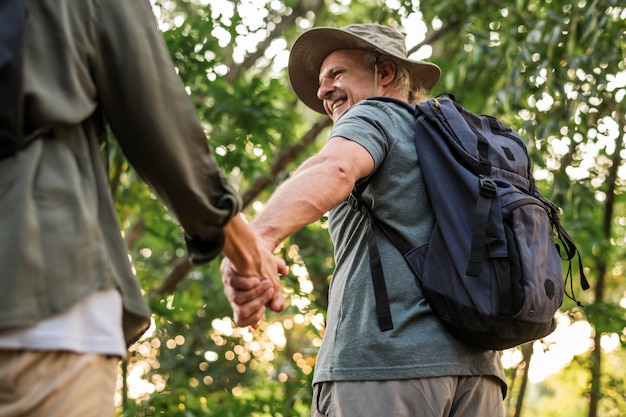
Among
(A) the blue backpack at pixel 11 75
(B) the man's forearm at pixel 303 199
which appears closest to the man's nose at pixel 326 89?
(B) the man's forearm at pixel 303 199

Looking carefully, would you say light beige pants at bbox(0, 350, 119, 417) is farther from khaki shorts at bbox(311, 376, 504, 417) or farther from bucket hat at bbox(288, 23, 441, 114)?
bucket hat at bbox(288, 23, 441, 114)

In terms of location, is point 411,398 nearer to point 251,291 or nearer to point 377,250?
point 377,250

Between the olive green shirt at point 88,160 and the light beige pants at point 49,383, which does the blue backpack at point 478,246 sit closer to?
the olive green shirt at point 88,160

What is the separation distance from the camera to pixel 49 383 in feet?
4.52

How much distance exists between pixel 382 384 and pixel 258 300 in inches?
20.8

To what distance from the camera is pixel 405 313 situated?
2438 millimetres

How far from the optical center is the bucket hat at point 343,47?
124 inches

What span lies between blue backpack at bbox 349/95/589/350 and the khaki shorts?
0.50 feet

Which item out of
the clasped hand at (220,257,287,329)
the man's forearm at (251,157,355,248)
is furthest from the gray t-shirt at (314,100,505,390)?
the clasped hand at (220,257,287,329)

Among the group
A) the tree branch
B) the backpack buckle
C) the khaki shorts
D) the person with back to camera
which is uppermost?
the person with back to camera

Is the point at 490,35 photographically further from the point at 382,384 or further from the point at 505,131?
the point at 382,384

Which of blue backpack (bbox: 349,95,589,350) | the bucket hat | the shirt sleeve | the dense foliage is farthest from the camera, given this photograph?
the dense foliage

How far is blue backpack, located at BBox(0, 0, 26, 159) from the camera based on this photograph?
137 centimetres

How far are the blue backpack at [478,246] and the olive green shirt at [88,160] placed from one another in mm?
931
